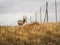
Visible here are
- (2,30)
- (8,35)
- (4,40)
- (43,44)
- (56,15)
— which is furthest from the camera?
(56,15)

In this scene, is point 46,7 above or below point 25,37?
above

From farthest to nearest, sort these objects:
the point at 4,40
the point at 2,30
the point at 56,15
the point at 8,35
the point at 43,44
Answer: the point at 56,15
the point at 2,30
the point at 8,35
the point at 4,40
the point at 43,44

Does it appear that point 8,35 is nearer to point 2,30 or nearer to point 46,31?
point 2,30

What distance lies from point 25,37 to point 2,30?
2262mm

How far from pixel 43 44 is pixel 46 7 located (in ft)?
55.4

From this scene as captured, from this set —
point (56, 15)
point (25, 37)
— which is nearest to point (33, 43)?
point (25, 37)

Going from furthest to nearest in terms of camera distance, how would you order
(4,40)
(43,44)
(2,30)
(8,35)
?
(2,30), (8,35), (4,40), (43,44)

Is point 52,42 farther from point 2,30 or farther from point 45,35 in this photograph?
point 2,30

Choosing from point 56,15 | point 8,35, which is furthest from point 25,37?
point 56,15

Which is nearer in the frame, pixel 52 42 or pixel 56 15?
pixel 52 42

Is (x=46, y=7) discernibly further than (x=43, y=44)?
Yes

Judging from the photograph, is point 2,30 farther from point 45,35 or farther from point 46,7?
point 46,7

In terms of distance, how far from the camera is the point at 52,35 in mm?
16938

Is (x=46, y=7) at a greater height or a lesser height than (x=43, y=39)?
greater
